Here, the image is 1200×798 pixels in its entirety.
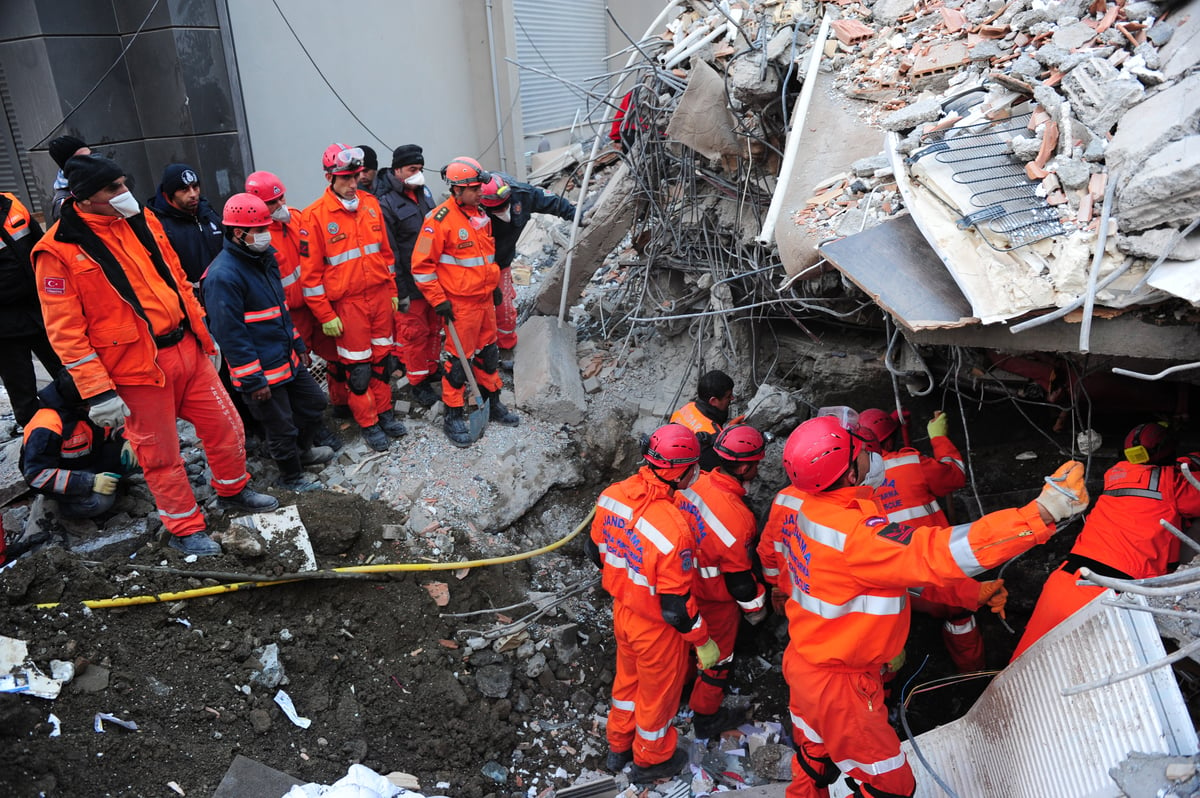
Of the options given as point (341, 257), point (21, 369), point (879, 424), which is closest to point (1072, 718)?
point (879, 424)

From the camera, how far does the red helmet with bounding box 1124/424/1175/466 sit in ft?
11.5

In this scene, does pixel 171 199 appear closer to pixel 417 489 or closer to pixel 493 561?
pixel 417 489

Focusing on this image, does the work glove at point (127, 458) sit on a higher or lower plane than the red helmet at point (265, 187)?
lower

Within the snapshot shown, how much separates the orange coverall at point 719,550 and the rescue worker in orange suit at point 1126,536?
49.7 inches

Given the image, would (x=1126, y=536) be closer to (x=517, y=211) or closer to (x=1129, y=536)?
(x=1129, y=536)

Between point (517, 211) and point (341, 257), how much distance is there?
4.61ft

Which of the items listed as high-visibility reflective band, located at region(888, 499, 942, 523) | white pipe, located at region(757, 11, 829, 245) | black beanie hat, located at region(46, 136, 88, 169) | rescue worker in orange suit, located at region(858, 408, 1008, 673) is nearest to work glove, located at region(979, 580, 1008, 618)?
rescue worker in orange suit, located at region(858, 408, 1008, 673)

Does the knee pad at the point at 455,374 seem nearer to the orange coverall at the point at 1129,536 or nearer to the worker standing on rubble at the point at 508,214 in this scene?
the worker standing on rubble at the point at 508,214

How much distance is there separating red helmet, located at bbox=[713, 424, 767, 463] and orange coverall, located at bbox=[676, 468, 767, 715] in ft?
0.37

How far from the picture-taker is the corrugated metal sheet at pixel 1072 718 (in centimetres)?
204

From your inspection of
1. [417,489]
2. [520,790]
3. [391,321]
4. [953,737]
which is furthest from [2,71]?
[953,737]

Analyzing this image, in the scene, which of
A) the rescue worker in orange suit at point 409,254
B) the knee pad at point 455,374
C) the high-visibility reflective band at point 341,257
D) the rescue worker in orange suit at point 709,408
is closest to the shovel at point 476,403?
the knee pad at point 455,374

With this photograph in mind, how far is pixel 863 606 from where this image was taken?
3.10 m

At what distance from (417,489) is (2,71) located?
5.21 metres
